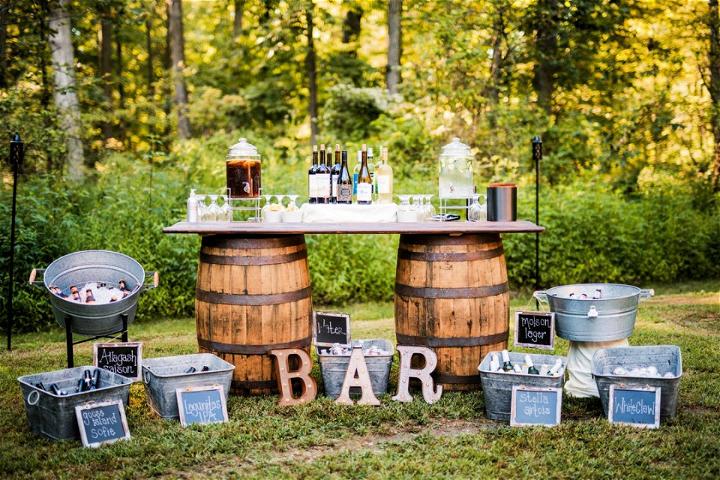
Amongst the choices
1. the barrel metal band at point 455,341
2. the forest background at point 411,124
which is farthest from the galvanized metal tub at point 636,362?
the forest background at point 411,124

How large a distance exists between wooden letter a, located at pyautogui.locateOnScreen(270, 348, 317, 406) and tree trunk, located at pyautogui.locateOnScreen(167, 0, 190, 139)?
502 inches

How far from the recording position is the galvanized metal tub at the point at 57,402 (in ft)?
13.0

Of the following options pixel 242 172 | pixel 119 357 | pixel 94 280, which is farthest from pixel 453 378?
pixel 94 280

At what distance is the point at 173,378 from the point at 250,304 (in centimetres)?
67

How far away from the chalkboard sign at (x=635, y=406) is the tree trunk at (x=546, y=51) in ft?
30.1

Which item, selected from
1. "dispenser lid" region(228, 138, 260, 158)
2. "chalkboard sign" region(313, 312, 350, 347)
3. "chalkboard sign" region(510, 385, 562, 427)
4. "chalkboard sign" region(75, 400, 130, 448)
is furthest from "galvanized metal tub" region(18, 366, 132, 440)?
"chalkboard sign" region(510, 385, 562, 427)

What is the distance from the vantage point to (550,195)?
34.4 feet

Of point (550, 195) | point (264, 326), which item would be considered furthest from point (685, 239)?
point (264, 326)

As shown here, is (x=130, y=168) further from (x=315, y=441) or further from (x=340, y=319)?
(x=315, y=441)

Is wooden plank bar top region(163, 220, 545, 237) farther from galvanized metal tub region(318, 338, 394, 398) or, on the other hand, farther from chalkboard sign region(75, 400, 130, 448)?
chalkboard sign region(75, 400, 130, 448)

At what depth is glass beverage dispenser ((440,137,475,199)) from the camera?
5070 millimetres

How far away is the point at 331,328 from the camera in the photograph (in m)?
5.12

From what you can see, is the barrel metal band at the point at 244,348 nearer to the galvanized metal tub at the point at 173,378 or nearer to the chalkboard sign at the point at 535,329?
the galvanized metal tub at the point at 173,378

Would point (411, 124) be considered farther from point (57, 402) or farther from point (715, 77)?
point (57, 402)
